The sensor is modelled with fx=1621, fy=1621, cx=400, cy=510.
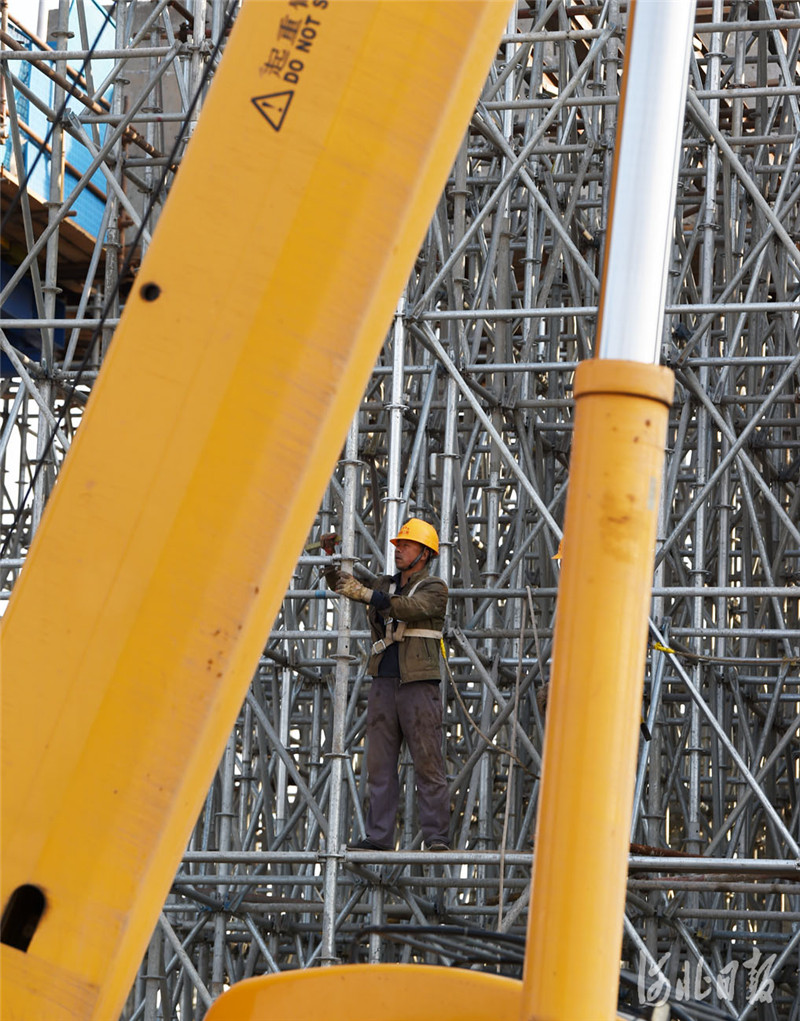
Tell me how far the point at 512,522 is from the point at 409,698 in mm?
4265

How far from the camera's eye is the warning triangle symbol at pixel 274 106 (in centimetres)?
347

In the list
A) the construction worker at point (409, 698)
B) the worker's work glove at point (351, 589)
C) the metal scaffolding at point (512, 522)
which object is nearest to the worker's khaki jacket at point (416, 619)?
the construction worker at point (409, 698)

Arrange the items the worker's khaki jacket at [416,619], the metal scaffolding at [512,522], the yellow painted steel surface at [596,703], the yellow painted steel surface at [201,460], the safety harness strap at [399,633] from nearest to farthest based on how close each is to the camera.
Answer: the yellow painted steel surface at [596,703], the yellow painted steel surface at [201,460], the worker's khaki jacket at [416,619], the safety harness strap at [399,633], the metal scaffolding at [512,522]

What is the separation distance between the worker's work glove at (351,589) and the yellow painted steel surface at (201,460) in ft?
15.6

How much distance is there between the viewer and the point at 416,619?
891 centimetres

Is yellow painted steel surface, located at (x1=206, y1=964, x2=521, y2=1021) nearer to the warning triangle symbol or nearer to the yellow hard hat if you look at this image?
the warning triangle symbol

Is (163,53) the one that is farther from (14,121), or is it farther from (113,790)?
(113,790)

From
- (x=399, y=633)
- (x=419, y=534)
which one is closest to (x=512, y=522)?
(x=419, y=534)

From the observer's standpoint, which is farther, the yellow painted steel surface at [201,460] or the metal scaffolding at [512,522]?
the metal scaffolding at [512,522]

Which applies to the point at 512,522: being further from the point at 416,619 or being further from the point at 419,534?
the point at 416,619

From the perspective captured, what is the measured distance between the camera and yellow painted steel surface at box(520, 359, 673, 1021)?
2693 mm

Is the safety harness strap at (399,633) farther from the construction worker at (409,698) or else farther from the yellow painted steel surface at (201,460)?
the yellow painted steel surface at (201,460)

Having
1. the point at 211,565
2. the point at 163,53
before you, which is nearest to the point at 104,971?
the point at 211,565

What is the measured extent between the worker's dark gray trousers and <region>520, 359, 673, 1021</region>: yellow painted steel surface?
20.7ft
